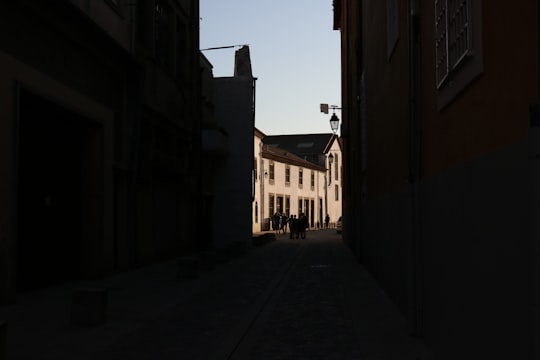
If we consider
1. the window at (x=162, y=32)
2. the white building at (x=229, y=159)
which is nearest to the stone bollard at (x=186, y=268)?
the window at (x=162, y=32)

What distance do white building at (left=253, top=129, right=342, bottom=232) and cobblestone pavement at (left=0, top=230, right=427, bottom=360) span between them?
26.9 m

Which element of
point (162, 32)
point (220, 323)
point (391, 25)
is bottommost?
point (220, 323)

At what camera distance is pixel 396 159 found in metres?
10.7

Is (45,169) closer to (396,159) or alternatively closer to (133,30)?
(133,30)

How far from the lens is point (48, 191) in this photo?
13.6 metres

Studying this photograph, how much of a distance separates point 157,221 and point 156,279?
185 inches

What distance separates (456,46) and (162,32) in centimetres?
1560

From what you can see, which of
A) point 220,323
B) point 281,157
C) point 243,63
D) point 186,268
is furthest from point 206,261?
point 281,157

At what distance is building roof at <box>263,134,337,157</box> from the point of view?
74.0 meters

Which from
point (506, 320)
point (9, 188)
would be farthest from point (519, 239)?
point (9, 188)

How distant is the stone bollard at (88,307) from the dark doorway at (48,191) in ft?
12.0

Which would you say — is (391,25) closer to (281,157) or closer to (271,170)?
(271,170)

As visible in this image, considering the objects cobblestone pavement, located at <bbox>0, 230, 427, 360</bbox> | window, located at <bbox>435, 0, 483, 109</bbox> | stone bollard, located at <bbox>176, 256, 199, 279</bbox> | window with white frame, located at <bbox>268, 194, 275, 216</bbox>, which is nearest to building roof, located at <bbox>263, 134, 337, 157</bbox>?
window with white frame, located at <bbox>268, 194, 275, 216</bbox>

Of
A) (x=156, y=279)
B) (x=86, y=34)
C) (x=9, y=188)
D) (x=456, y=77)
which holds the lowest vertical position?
(x=156, y=279)
